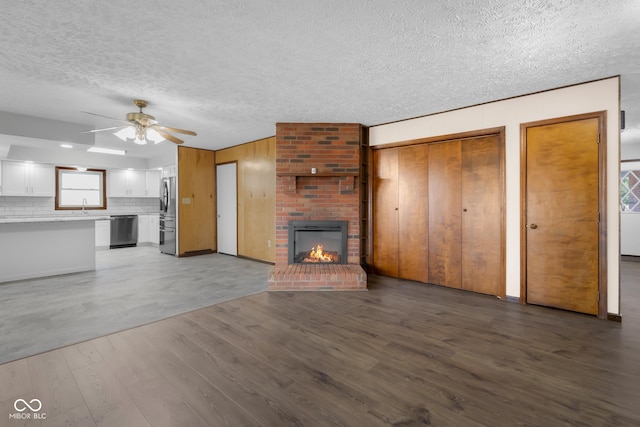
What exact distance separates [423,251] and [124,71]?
416 centimetres

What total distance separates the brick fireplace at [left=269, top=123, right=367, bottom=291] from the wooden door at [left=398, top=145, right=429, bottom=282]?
26.2 inches

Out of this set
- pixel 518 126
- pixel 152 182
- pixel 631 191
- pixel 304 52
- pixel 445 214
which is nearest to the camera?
pixel 304 52

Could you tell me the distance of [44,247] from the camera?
4.51 meters

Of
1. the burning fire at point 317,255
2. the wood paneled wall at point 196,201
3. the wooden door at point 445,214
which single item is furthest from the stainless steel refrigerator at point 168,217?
the wooden door at point 445,214

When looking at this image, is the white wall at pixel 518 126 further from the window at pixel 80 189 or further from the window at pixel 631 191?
the window at pixel 80 189

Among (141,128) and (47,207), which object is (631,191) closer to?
(141,128)

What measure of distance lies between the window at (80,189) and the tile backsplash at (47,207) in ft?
0.49

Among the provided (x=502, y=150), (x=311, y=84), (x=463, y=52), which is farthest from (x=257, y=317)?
(x=502, y=150)

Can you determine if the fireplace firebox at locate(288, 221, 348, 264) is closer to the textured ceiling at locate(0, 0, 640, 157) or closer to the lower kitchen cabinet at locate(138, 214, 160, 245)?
the textured ceiling at locate(0, 0, 640, 157)

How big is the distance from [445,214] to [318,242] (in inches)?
74.3

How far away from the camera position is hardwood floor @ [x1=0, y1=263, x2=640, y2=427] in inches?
61.6

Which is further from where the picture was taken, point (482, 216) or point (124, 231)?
point (124, 231)

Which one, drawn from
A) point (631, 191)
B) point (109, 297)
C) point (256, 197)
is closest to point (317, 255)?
point (256, 197)

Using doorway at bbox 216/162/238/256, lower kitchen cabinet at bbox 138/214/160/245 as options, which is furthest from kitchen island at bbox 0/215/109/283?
lower kitchen cabinet at bbox 138/214/160/245
